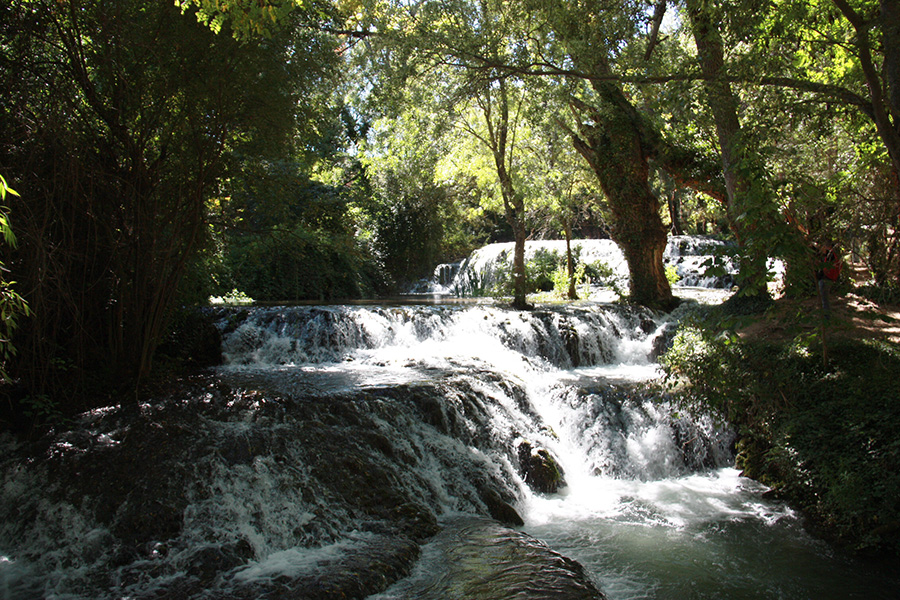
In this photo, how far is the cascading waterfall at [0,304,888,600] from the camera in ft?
12.3

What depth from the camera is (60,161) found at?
4809 millimetres

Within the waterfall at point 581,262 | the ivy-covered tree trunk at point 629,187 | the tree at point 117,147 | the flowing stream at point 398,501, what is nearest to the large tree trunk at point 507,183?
the ivy-covered tree trunk at point 629,187

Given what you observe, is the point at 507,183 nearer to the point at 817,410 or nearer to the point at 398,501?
the point at 817,410

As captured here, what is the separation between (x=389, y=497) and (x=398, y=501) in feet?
0.28

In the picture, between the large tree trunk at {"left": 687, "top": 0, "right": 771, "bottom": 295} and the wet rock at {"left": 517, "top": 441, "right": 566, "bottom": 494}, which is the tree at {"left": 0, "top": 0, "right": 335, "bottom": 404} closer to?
the wet rock at {"left": 517, "top": 441, "right": 566, "bottom": 494}

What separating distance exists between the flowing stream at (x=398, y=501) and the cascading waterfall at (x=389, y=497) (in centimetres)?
2

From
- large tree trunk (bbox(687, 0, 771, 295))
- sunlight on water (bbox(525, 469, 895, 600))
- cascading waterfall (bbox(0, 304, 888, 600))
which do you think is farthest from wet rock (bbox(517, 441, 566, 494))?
large tree trunk (bbox(687, 0, 771, 295))

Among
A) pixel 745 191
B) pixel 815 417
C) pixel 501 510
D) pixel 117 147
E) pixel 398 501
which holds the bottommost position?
pixel 501 510

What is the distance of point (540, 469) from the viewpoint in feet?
19.8

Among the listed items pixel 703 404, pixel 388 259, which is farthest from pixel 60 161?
pixel 388 259

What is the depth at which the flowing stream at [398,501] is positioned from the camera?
12.3 feet

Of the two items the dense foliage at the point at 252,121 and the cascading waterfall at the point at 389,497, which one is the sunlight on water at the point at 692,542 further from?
the dense foliage at the point at 252,121

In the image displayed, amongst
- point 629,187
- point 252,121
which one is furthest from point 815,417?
point 629,187

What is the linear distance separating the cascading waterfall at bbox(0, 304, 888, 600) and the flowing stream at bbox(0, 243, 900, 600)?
0.06ft
